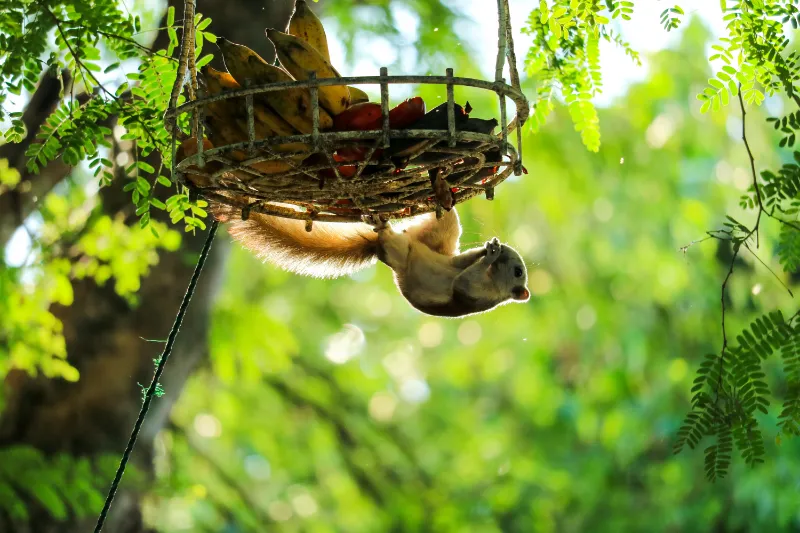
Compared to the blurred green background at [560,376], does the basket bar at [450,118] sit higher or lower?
lower

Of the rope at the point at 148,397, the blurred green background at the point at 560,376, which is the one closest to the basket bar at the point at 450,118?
the rope at the point at 148,397

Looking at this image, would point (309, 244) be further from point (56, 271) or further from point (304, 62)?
point (56, 271)

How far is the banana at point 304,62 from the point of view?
1288mm

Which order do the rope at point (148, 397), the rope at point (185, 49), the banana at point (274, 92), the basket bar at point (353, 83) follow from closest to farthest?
the basket bar at point (353, 83)
the banana at point (274, 92)
the rope at point (185, 49)
the rope at point (148, 397)

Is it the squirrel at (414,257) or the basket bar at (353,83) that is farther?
the squirrel at (414,257)

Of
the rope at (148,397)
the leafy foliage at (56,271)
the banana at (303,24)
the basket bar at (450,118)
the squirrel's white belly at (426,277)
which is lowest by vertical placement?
Result: the rope at (148,397)

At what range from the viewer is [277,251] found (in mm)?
1790

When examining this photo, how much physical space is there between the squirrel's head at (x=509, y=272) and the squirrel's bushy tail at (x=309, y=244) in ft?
0.84

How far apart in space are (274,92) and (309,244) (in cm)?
61

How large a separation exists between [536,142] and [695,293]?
200 cm

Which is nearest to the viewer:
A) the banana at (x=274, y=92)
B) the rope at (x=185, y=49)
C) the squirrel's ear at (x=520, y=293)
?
the banana at (x=274, y=92)

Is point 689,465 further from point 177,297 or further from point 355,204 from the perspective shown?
point 355,204

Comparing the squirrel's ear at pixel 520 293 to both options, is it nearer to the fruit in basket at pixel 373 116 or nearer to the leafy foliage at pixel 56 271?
the fruit in basket at pixel 373 116

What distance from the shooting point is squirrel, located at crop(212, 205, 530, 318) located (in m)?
1.80
